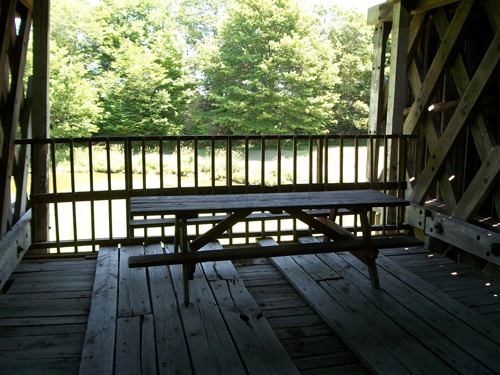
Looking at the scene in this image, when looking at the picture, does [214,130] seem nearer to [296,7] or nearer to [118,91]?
[118,91]

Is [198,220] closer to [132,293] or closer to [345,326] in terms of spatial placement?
[132,293]

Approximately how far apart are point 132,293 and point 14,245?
3.91 ft

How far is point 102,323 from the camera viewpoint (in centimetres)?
290

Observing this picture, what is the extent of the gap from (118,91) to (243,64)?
7549 mm

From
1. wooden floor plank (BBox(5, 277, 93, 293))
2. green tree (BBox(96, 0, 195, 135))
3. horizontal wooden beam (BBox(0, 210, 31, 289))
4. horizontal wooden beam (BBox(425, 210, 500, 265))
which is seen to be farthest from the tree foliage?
wooden floor plank (BBox(5, 277, 93, 293))

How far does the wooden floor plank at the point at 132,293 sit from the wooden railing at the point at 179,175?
68 cm

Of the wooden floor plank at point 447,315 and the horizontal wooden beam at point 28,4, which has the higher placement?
the horizontal wooden beam at point 28,4

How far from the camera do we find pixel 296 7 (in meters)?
28.2

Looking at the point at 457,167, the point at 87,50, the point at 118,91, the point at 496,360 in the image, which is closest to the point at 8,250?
the point at 496,360

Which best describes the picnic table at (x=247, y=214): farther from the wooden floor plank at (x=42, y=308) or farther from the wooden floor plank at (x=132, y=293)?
the wooden floor plank at (x=42, y=308)

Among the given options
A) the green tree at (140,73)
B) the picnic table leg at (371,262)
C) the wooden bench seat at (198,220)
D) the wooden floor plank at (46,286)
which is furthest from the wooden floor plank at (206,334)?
the green tree at (140,73)

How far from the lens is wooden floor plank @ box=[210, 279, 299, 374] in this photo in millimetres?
2408

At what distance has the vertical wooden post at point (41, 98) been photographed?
449 cm

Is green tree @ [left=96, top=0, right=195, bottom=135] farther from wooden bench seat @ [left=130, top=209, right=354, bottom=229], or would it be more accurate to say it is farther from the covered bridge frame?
wooden bench seat @ [left=130, top=209, right=354, bottom=229]
